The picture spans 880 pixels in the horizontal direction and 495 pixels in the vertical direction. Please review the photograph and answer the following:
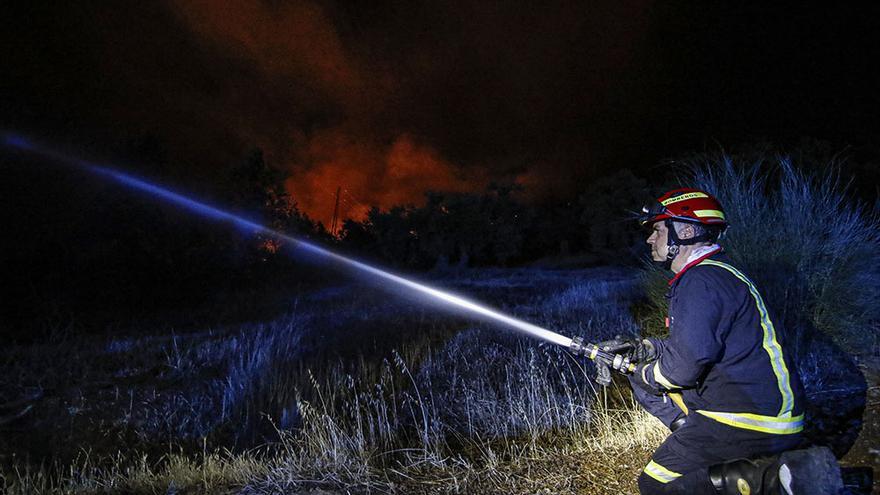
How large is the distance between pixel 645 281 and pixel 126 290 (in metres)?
15.8

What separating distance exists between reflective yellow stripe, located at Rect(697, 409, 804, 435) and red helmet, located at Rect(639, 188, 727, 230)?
1.20m

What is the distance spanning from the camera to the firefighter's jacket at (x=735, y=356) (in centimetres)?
231

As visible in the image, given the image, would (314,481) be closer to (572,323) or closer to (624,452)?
(624,452)

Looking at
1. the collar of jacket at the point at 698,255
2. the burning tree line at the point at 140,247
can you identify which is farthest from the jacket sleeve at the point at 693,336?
the burning tree line at the point at 140,247

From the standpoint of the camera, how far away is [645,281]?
25.3 ft

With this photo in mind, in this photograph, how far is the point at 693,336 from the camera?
2328 mm

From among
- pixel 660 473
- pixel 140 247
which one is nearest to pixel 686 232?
pixel 660 473

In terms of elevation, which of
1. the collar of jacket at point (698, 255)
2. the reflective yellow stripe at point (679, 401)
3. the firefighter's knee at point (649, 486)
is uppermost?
the collar of jacket at point (698, 255)

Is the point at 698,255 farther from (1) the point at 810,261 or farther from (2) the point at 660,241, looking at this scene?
(1) the point at 810,261

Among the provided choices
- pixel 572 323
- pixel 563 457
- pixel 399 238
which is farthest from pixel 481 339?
pixel 399 238

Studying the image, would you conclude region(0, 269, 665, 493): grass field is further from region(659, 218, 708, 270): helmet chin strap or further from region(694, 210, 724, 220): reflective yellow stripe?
region(694, 210, 724, 220): reflective yellow stripe

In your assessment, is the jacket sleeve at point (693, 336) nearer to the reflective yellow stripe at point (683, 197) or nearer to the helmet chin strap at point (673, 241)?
the helmet chin strap at point (673, 241)

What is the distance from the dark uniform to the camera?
2.31 m

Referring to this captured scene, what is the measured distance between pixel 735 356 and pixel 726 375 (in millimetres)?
128
